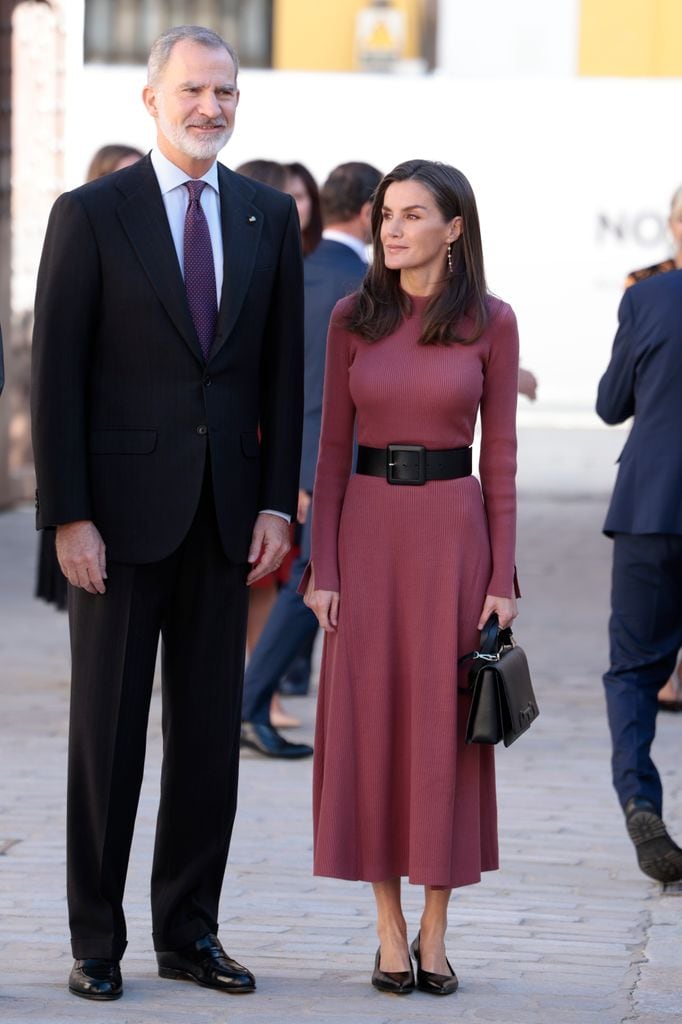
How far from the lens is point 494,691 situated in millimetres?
4301

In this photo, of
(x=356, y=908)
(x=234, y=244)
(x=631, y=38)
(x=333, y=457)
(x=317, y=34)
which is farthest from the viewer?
(x=317, y=34)

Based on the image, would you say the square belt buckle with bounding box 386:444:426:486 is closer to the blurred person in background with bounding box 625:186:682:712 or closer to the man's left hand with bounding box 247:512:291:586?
the man's left hand with bounding box 247:512:291:586

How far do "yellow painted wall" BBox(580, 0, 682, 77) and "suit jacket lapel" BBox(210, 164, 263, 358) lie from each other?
19571 mm

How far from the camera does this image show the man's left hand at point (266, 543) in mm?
4402

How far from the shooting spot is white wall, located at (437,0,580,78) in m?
23.2

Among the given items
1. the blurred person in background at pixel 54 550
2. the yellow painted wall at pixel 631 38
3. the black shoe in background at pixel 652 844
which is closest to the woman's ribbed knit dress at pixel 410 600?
the black shoe in background at pixel 652 844

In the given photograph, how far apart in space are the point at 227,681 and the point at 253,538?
33cm

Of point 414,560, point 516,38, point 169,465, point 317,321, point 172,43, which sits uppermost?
point 516,38

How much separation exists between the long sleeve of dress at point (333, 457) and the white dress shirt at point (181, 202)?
1.01ft

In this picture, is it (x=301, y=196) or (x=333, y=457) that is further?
(x=301, y=196)

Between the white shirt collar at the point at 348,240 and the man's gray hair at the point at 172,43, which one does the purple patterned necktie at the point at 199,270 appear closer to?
the man's gray hair at the point at 172,43

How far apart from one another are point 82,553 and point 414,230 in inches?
40.2

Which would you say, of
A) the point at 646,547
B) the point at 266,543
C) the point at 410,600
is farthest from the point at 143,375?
the point at 646,547

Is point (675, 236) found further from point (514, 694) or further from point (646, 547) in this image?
point (514, 694)
